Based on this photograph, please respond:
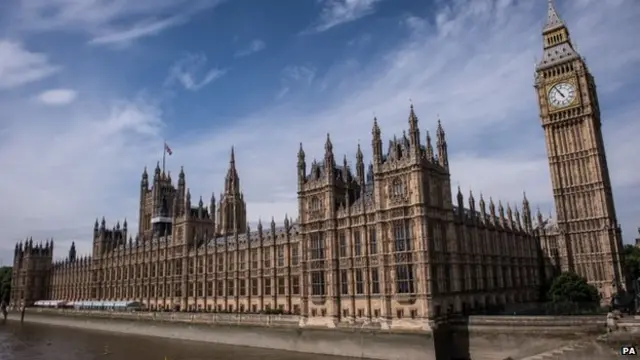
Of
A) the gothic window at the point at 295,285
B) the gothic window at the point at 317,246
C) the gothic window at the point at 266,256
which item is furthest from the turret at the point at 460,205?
the gothic window at the point at 266,256

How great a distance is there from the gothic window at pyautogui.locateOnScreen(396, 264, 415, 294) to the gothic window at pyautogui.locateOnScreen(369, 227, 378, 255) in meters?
3.98

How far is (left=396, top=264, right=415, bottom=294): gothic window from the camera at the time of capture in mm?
52969

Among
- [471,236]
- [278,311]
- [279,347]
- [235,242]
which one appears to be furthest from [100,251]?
[471,236]

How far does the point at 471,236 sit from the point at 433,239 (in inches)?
461

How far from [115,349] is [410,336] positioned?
4823 cm

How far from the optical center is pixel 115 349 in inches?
2906

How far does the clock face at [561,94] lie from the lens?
9325 cm

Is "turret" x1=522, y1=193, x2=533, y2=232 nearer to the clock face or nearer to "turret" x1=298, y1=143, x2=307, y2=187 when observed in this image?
the clock face

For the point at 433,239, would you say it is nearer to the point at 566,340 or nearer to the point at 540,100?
the point at 566,340

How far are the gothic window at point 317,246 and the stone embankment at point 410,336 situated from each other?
27.2 feet

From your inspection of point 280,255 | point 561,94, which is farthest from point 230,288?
point 561,94

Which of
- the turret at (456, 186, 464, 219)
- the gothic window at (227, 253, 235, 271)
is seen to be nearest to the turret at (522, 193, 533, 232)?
the turret at (456, 186, 464, 219)

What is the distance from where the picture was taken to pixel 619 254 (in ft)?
279

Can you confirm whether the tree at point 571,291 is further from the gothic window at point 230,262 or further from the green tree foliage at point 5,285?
the green tree foliage at point 5,285
